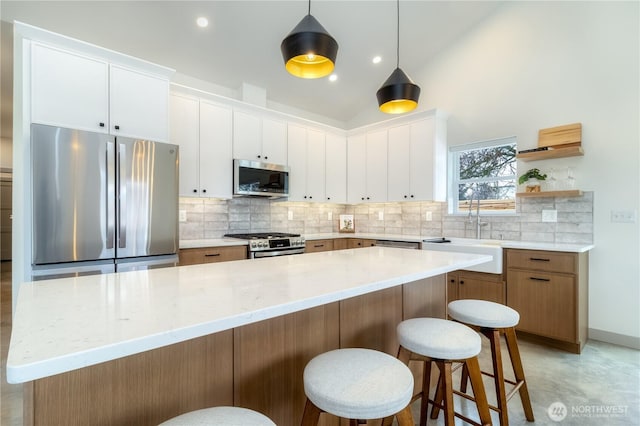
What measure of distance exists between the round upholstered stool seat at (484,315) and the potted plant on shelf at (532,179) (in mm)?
2041

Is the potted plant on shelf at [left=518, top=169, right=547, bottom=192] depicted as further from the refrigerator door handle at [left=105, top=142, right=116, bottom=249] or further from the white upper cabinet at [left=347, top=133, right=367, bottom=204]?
the refrigerator door handle at [left=105, top=142, right=116, bottom=249]

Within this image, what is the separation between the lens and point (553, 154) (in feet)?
10.1

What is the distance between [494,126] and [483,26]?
1.23 m

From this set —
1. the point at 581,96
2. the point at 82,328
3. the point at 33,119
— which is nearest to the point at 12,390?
the point at 33,119

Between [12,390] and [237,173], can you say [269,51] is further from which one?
[12,390]

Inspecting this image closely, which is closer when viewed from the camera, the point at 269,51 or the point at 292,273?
the point at 292,273

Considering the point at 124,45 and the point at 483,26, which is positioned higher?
the point at 483,26

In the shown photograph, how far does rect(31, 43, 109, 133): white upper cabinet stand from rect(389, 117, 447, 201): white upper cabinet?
3.36 m

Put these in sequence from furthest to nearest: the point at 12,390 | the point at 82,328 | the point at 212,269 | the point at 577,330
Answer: the point at 577,330 → the point at 12,390 → the point at 212,269 → the point at 82,328

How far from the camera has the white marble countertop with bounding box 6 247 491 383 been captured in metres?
0.61

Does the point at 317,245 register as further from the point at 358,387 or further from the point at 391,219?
the point at 358,387

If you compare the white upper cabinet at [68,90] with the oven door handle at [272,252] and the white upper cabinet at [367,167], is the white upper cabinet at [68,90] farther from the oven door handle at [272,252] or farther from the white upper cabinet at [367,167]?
the white upper cabinet at [367,167]

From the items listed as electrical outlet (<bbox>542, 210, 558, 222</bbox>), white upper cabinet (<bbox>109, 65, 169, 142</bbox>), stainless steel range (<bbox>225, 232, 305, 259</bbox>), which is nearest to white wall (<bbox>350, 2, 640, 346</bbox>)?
electrical outlet (<bbox>542, 210, 558, 222</bbox>)

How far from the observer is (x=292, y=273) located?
1365 millimetres
